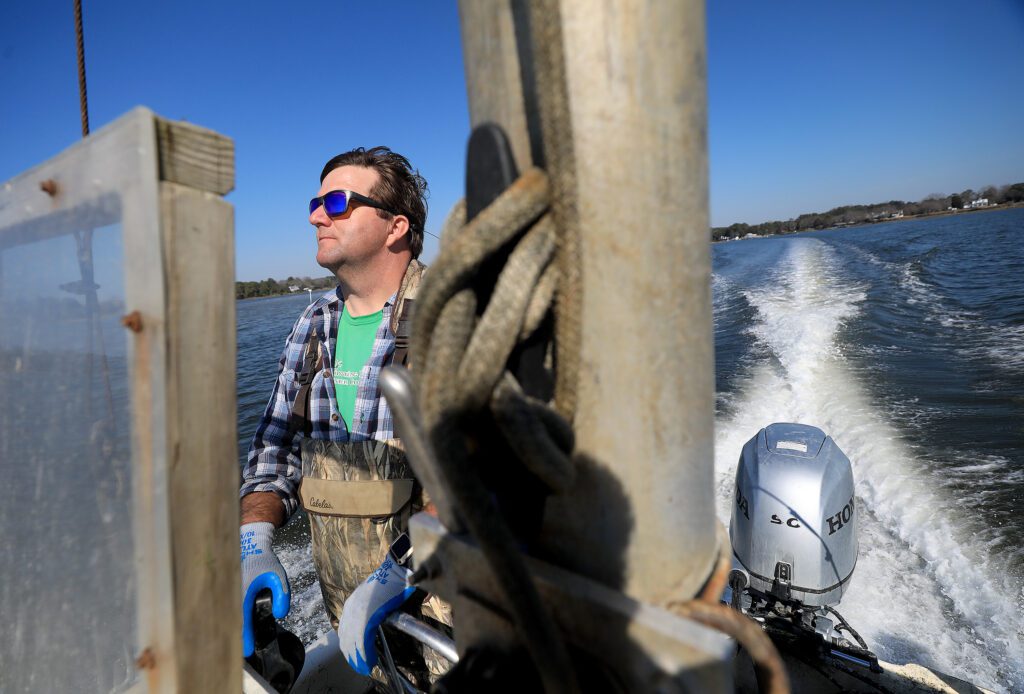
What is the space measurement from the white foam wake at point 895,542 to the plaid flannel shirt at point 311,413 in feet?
12.0

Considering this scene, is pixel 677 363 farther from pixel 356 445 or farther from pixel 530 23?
pixel 356 445

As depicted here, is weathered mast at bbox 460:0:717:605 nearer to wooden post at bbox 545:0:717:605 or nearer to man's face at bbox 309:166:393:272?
wooden post at bbox 545:0:717:605

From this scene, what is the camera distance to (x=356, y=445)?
2363 millimetres

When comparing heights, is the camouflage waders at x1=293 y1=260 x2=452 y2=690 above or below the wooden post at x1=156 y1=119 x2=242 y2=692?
below

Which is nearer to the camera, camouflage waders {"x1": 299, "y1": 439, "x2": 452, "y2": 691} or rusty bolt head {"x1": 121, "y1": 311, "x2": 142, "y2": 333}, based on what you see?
rusty bolt head {"x1": 121, "y1": 311, "x2": 142, "y2": 333}

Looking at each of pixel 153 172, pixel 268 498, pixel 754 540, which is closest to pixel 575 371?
pixel 153 172

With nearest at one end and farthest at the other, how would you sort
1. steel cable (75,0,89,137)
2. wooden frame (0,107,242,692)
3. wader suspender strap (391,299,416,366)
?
1. wooden frame (0,107,242,692)
2. steel cable (75,0,89,137)
3. wader suspender strap (391,299,416,366)

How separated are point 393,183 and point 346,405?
1.14m

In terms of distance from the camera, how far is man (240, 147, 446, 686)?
2342mm

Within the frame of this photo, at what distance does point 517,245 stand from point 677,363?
0.24m

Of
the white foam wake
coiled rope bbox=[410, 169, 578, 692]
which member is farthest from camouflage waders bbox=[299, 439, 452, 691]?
the white foam wake

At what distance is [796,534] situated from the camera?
8.71 ft

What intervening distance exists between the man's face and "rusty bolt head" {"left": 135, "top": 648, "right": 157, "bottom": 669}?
191cm

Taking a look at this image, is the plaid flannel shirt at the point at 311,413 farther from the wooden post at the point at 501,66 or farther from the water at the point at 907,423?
the water at the point at 907,423
